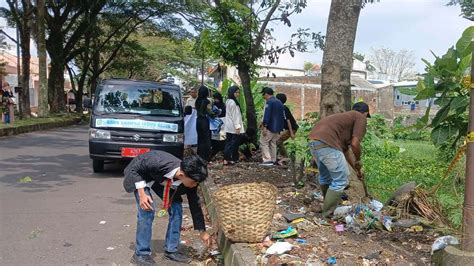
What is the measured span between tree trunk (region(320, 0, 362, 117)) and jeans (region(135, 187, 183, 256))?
9.09 feet

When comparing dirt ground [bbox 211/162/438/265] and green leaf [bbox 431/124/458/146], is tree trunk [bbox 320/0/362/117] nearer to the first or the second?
dirt ground [bbox 211/162/438/265]

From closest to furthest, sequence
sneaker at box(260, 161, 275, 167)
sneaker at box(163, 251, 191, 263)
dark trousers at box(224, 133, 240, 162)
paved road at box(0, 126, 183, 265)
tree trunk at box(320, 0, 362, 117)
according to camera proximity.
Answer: sneaker at box(163, 251, 191, 263)
paved road at box(0, 126, 183, 265)
tree trunk at box(320, 0, 362, 117)
sneaker at box(260, 161, 275, 167)
dark trousers at box(224, 133, 240, 162)

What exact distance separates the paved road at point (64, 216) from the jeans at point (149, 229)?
21cm

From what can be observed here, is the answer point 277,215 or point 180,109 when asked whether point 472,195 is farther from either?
point 180,109

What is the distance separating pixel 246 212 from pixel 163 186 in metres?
0.91

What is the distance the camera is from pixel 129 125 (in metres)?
9.48

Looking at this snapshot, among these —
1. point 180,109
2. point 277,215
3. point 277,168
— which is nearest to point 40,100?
point 180,109

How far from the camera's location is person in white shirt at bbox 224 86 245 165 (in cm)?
992

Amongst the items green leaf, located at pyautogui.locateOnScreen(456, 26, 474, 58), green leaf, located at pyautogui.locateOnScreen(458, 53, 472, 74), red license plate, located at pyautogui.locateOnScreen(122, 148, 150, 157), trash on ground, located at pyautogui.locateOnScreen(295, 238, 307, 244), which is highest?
green leaf, located at pyautogui.locateOnScreen(456, 26, 474, 58)

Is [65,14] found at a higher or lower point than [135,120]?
higher

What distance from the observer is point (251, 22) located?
1042 centimetres

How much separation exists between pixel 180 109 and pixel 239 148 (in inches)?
62.6

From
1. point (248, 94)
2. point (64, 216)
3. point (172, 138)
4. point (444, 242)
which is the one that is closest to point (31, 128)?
point (248, 94)

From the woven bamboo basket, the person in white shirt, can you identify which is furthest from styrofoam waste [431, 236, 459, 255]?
the person in white shirt
